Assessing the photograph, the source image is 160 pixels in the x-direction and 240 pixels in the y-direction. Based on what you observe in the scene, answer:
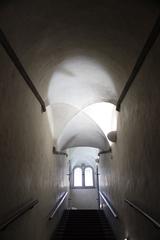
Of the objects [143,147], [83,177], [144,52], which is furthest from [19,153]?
[83,177]

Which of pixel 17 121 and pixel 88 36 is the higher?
pixel 88 36

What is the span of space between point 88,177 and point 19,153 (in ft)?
35.5

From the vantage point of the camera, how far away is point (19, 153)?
243 cm

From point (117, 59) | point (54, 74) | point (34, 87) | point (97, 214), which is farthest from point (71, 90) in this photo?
point (97, 214)

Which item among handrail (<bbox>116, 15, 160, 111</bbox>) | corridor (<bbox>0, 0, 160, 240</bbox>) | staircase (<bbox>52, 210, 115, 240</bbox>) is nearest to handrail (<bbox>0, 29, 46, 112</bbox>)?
corridor (<bbox>0, 0, 160, 240</bbox>)

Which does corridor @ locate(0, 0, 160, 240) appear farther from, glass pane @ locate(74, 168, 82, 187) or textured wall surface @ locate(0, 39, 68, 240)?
glass pane @ locate(74, 168, 82, 187)

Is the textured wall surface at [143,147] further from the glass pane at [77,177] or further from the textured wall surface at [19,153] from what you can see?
the glass pane at [77,177]

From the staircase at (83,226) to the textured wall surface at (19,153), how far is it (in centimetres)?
178

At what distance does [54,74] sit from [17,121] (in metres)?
1.31

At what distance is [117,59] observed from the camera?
278 cm

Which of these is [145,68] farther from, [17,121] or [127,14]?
[17,121]

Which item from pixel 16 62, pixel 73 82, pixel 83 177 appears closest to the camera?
pixel 16 62

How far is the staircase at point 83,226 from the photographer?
4927mm

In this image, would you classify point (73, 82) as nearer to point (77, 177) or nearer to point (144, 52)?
point (144, 52)
